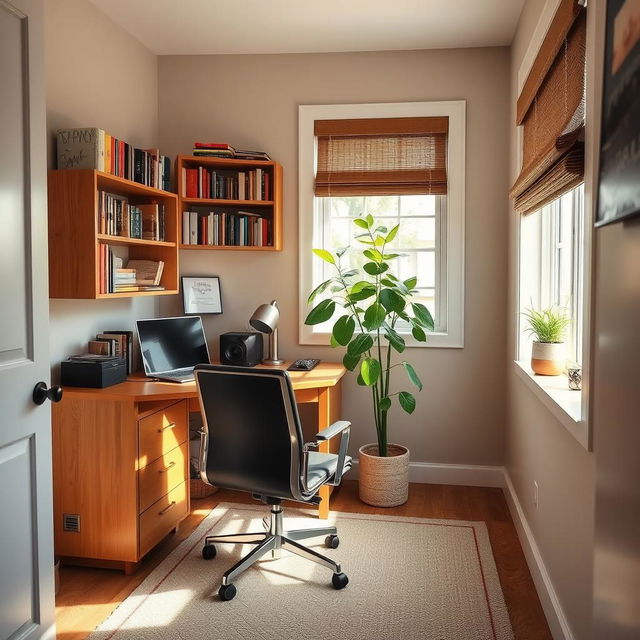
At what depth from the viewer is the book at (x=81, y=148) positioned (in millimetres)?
2980

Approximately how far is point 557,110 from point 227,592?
2.19 m

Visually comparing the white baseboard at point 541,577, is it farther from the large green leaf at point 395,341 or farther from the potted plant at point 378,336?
the large green leaf at point 395,341

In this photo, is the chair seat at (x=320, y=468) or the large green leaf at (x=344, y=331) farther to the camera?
the large green leaf at (x=344, y=331)

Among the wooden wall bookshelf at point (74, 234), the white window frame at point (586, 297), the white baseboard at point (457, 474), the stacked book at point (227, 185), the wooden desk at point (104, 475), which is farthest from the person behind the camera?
the white baseboard at point (457, 474)

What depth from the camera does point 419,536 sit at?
325 centimetres

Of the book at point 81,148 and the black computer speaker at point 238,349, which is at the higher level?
the book at point 81,148

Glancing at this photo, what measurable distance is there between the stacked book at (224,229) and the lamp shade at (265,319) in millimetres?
448

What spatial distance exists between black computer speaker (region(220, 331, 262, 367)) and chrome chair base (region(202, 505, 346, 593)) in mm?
1027

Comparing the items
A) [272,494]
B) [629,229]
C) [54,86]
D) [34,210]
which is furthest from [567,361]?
[54,86]

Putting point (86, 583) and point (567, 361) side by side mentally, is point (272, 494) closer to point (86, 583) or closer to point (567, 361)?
point (86, 583)

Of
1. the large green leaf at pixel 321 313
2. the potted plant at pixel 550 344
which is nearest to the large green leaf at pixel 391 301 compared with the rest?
the large green leaf at pixel 321 313

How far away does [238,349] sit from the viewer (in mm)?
3766

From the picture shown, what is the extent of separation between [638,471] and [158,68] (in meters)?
3.84

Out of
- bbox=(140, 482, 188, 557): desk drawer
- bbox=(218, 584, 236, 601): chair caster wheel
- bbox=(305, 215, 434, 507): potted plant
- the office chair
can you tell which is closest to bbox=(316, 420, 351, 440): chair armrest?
the office chair
